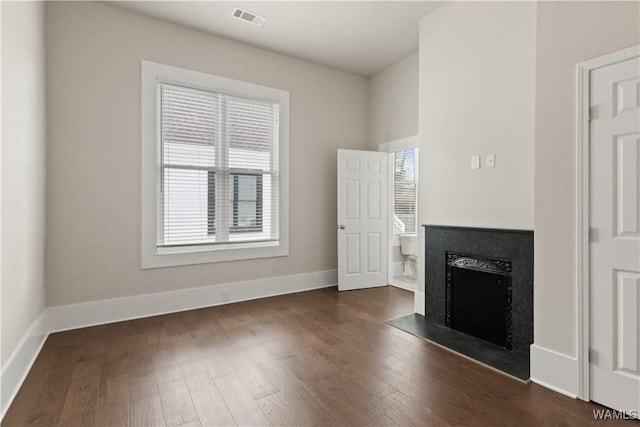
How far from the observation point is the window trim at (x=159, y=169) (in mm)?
3521

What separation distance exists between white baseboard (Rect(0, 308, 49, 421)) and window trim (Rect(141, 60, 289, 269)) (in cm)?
102

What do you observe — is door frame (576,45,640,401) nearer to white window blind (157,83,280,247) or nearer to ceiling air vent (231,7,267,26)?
ceiling air vent (231,7,267,26)

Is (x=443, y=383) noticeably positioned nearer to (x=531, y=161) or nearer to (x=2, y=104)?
(x=531, y=161)

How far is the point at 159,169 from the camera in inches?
143

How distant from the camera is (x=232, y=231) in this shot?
13.5 feet

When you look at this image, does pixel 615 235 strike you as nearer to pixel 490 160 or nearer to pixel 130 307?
pixel 490 160

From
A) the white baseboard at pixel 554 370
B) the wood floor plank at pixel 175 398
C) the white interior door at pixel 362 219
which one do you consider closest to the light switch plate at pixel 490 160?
the white baseboard at pixel 554 370

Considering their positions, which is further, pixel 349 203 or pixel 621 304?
pixel 349 203

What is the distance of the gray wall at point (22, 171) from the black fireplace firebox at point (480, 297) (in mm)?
3425

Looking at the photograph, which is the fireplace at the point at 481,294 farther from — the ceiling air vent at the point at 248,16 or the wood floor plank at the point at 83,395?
the ceiling air vent at the point at 248,16

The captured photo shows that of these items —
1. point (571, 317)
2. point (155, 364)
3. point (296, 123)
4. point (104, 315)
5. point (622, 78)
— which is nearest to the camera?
point (622, 78)

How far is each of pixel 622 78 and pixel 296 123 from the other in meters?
3.44

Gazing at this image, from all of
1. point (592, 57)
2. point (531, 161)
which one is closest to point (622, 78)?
point (592, 57)

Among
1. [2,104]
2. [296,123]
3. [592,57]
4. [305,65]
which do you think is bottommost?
[2,104]
